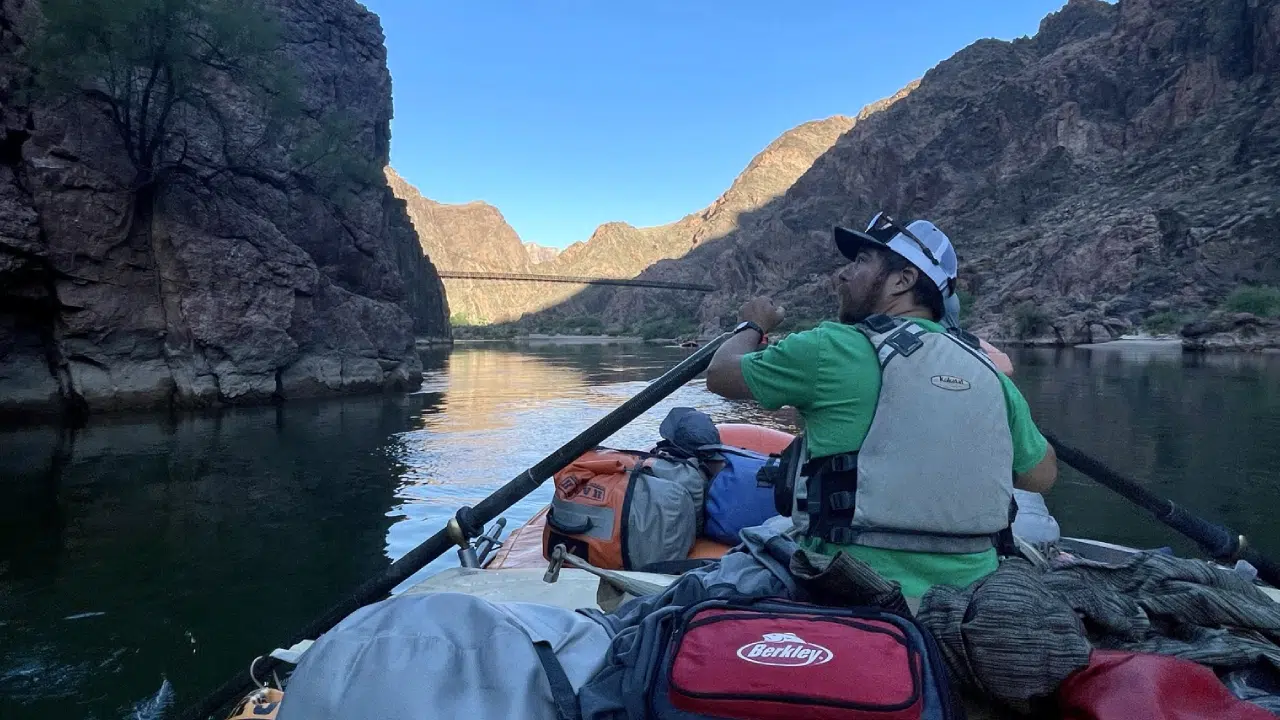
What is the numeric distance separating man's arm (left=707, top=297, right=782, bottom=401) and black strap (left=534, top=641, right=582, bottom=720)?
793mm

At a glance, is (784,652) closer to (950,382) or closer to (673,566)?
(950,382)

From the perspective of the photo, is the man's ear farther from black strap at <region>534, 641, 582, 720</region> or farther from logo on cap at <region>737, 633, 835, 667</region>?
black strap at <region>534, 641, 582, 720</region>

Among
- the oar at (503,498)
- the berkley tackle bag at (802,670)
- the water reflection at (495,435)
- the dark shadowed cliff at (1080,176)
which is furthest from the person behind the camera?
the dark shadowed cliff at (1080,176)

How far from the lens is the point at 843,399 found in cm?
187

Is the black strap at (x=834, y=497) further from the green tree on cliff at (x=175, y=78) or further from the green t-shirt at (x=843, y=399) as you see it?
the green tree on cliff at (x=175, y=78)

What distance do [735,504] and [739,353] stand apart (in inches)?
62.5

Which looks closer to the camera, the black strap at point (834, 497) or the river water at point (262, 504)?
the black strap at point (834, 497)

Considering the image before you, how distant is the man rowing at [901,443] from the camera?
1789 millimetres

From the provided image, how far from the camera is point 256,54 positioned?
14883 mm

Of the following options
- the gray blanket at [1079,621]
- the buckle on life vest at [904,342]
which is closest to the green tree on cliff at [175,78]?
the buckle on life vest at [904,342]

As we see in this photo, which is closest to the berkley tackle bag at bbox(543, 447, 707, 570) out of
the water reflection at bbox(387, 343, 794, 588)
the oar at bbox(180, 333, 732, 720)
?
the oar at bbox(180, 333, 732, 720)

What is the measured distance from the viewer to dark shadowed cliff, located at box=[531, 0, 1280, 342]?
42.4 metres

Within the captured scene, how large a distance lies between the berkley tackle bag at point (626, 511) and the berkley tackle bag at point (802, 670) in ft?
6.48

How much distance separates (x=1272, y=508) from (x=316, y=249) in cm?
1914
